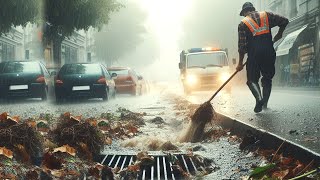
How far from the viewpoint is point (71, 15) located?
68.7 feet

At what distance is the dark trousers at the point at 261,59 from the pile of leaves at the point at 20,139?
177 inches

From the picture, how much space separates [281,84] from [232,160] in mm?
31402

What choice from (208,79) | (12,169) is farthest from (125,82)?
(12,169)

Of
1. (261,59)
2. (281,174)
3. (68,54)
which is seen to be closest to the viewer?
(281,174)

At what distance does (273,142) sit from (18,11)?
51.9 ft

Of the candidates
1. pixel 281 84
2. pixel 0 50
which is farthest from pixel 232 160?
pixel 281 84

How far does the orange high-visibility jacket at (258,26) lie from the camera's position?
745 cm

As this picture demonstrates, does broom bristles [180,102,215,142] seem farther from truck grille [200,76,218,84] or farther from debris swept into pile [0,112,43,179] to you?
truck grille [200,76,218,84]

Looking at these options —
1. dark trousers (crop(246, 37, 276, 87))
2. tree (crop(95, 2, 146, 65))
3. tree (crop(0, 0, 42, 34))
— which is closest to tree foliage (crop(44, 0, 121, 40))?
tree (crop(0, 0, 42, 34))

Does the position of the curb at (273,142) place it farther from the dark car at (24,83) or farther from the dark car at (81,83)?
the dark car at (24,83)

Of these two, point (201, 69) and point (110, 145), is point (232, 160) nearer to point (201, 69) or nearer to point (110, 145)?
point (110, 145)

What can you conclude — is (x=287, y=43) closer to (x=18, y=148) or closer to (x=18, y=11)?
(x=18, y=11)

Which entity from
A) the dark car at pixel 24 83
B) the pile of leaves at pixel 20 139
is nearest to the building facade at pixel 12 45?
the dark car at pixel 24 83

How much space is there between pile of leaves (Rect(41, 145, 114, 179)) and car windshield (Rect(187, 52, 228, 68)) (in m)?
16.6
